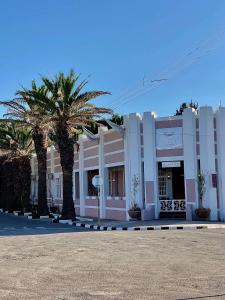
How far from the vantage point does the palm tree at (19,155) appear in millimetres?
42500

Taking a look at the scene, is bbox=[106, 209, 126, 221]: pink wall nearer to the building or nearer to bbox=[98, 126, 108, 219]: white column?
the building

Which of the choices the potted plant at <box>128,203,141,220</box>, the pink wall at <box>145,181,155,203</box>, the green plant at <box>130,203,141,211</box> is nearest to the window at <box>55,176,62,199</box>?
the green plant at <box>130,203,141,211</box>

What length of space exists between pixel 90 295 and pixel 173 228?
15.2 meters

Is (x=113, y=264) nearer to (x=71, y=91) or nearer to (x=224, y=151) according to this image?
(x=224, y=151)

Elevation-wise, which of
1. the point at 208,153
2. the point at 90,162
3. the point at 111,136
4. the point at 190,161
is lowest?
the point at 190,161

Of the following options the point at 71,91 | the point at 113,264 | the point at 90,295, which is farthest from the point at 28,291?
the point at 71,91

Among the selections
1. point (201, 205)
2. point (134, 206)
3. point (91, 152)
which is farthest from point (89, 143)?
point (201, 205)

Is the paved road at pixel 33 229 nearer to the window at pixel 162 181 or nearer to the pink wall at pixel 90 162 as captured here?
the window at pixel 162 181

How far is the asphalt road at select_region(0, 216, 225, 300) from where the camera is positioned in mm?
8586

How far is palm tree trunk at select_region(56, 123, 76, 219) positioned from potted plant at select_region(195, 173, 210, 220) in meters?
8.43

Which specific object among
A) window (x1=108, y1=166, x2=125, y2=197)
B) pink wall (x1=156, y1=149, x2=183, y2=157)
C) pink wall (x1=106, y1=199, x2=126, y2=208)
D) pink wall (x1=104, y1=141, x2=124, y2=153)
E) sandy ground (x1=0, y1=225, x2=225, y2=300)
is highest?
pink wall (x1=104, y1=141, x2=124, y2=153)

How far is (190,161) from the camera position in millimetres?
27359

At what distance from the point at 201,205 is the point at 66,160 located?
8949mm

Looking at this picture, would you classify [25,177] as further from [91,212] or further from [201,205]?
[201,205]
